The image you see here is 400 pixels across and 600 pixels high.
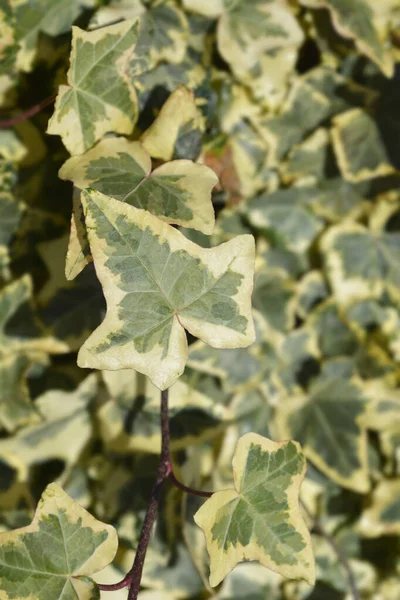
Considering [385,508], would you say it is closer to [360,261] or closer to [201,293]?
[360,261]

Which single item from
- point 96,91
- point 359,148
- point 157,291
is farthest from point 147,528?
point 359,148

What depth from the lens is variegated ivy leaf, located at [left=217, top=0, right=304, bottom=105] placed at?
782mm

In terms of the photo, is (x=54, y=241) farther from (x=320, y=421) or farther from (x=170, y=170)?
(x=320, y=421)

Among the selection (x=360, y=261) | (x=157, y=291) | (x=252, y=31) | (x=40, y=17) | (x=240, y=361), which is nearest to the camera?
(x=157, y=291)

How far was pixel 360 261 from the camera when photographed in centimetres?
100

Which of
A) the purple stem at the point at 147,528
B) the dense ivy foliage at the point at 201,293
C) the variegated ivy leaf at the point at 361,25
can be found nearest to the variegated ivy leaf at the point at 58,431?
the dense ivy foliage at the point at 201,293

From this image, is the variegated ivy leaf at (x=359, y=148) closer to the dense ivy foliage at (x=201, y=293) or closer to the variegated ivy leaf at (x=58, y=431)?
the dense ivy foliage at (x=201, y=293)

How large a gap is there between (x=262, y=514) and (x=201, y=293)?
22 cm

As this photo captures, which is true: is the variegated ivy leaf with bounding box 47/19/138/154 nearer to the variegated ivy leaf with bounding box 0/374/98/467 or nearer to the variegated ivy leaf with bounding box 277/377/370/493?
the variegated ivy leaf with bounding box 0/374/98/467

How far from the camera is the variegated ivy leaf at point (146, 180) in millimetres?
552

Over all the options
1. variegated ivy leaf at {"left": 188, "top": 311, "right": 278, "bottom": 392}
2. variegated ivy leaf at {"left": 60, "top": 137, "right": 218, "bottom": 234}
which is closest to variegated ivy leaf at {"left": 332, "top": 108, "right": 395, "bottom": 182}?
variegated ivy leaf at {"left": 188, "top": 311, "right": 278, "bottom": 392}

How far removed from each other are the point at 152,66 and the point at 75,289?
289 mm

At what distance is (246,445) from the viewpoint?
0.56m

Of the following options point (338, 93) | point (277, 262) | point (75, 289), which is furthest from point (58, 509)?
point (338, 93)
